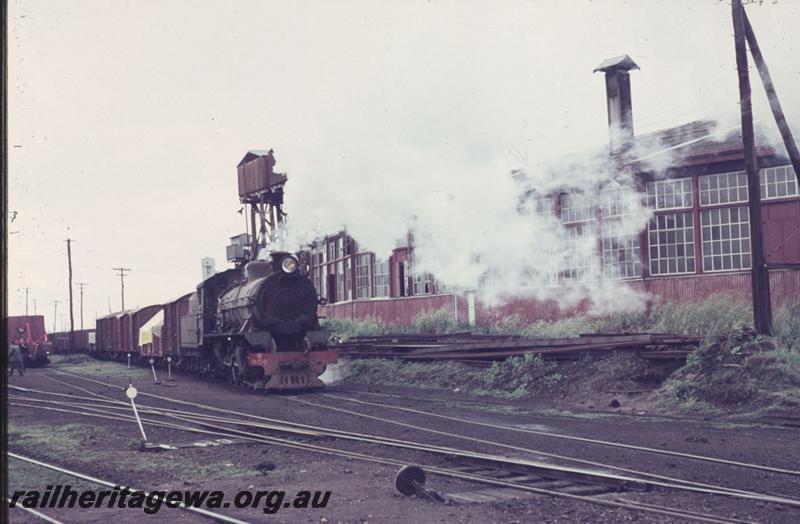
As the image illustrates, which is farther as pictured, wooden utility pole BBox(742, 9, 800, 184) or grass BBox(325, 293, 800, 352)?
grass BBox(325, 293, 800, 352)

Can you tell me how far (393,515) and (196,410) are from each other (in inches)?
398

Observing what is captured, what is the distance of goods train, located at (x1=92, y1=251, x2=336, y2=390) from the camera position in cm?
1966

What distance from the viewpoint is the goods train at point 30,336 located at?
41.2 metres

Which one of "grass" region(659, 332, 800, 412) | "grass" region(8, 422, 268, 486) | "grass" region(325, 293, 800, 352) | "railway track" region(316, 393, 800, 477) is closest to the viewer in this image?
"railway track" region(316, 393, 800, 477)

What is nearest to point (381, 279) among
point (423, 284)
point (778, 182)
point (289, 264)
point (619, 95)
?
point (423, 284)

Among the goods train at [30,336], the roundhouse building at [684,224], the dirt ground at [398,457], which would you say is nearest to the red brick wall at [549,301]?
the roundhouse building at [684,224]

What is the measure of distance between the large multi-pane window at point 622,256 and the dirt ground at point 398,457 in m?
7.68

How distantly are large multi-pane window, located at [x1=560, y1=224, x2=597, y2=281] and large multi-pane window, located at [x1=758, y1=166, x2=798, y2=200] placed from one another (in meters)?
4.80

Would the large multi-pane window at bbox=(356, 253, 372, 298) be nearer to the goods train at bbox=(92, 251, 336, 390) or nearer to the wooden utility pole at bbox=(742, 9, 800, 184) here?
the goods train at bbox=(92, 251, 336, 390)

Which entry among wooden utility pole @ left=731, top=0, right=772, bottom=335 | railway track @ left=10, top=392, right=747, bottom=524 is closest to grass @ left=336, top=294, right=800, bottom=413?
wooden utility pole @ left=731, top=0, right=772, bottom=335

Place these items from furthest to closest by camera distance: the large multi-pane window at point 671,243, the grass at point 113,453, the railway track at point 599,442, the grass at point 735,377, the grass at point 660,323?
1. the large multi-pane window at point 671,243
2. the grass at point 660,323
3. the grass at point 735,377
4. the grass at point 113,453
5. the railway track at point 599,442

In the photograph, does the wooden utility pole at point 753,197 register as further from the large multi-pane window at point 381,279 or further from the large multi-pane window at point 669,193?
the large multi-pane window at point 381,279

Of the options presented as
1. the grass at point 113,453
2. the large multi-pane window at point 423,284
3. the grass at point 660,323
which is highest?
the large multi-pane window at point 423,284

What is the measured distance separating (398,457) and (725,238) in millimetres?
14350
